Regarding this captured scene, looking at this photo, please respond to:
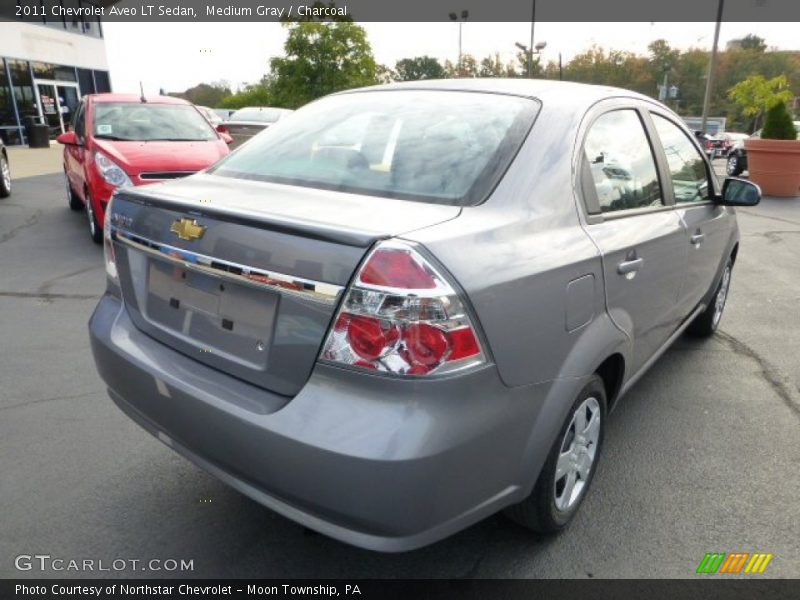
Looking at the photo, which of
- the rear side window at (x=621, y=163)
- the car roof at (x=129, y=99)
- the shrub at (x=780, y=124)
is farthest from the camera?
the shrub at (x=780, y=124)

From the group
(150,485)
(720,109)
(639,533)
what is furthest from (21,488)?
(720,109)

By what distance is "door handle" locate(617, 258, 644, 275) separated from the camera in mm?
2418

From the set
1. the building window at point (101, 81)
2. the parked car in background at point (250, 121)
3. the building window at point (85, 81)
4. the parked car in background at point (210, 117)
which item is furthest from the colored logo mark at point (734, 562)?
the building window at point (101, 81)

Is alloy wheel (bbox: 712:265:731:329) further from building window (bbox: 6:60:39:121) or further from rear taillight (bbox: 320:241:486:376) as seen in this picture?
building window (bbox: 6:60:39:121)

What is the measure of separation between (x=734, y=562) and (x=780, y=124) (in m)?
13.9

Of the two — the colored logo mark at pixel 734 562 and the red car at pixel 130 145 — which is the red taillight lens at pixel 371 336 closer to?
the colored logo mark at pixel 734 562

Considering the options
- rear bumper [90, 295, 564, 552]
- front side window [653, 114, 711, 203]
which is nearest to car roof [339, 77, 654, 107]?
front side window [653, 114, 711, 203]

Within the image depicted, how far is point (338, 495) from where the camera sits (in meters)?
1.71

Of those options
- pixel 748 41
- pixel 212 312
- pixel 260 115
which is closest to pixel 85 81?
pixel 260 115

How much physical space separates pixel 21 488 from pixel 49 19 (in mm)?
26540

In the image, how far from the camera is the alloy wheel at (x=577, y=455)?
7.73ft

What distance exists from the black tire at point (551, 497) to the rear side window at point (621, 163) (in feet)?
2.39

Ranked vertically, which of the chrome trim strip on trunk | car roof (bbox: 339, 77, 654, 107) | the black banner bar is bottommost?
the black banner bar

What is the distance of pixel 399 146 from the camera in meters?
2.45
